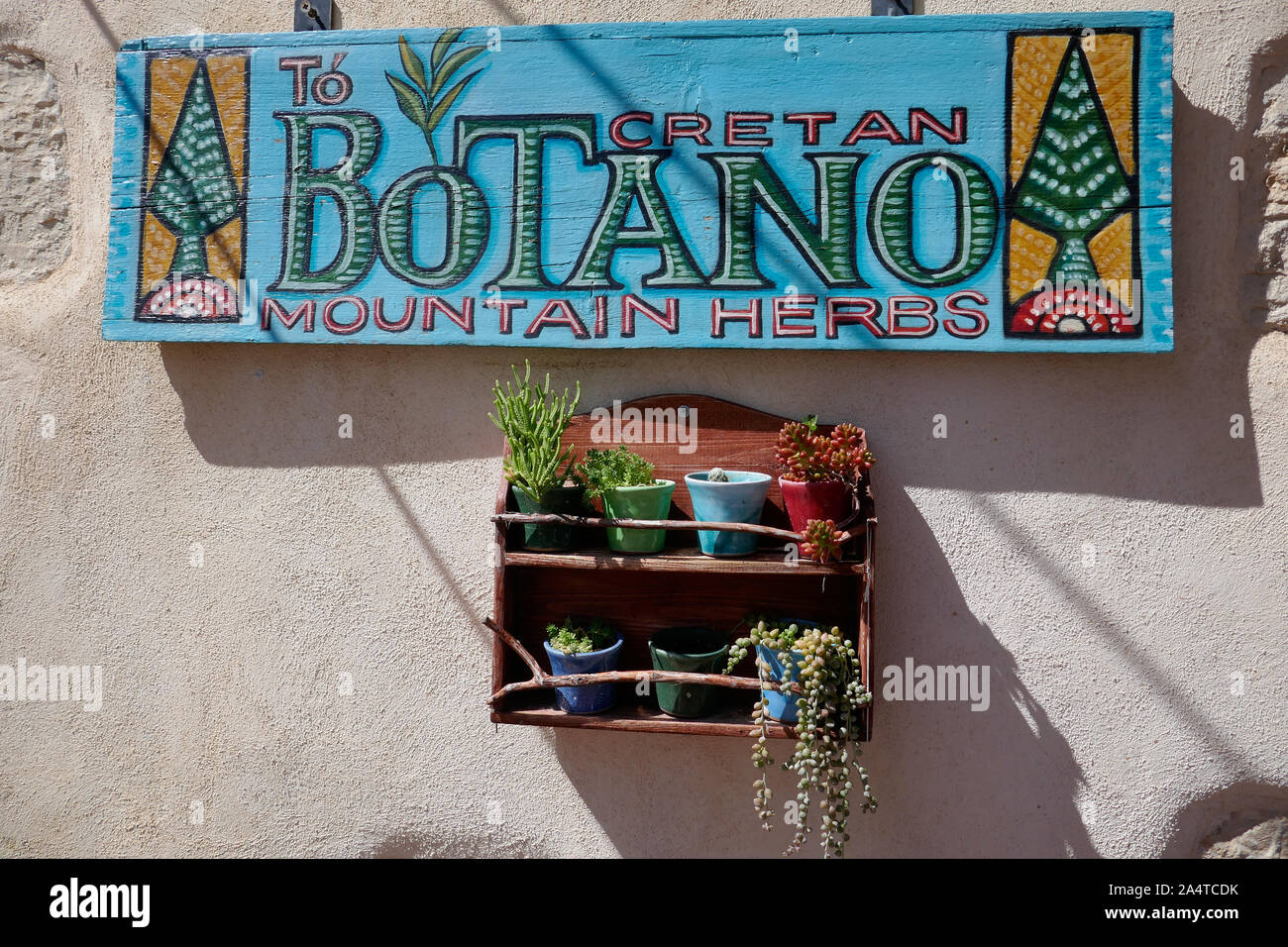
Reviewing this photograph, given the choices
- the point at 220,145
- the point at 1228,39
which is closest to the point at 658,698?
the point at 220,145

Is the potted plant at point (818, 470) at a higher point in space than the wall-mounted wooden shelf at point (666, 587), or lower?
higher

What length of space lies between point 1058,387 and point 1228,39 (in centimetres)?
85

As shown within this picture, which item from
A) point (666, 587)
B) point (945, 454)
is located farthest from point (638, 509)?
point (945, 454)

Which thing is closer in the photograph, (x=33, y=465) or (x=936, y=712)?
(x=936, y=712)

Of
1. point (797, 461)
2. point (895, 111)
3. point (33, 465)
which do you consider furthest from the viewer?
point (33, 465)

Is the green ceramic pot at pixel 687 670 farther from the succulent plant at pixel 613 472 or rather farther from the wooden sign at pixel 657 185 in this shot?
the wooden sign at pixel 657 185

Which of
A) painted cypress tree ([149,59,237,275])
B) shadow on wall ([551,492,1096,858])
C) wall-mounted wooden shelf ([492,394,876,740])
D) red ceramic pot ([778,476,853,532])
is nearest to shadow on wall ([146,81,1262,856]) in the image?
shadow on wall ([551,492,1096,858])

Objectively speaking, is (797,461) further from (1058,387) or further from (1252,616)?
(1252,616)

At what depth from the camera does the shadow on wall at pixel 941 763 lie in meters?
1.95

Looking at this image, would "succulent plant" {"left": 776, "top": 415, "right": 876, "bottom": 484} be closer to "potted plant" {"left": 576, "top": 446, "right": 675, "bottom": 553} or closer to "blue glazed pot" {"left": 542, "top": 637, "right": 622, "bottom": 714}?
"potted plant" {"left": 576, "top": 446, "right": 675, "bottom": 553}

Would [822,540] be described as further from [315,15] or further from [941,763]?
[315,15]

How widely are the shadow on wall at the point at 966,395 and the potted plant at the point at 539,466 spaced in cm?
20

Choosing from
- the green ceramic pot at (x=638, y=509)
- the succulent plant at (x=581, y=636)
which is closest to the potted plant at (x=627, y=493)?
the green ceramic pot at (x=638, y=509)

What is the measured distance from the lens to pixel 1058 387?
1944 mm
